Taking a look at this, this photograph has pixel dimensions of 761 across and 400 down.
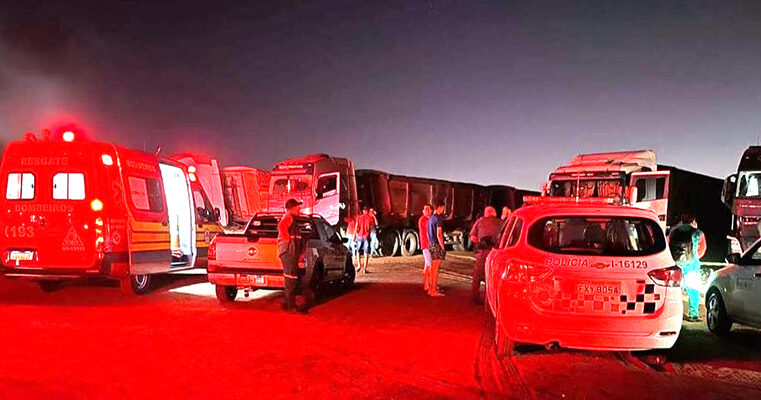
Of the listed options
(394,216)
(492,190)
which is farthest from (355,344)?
(492,190)

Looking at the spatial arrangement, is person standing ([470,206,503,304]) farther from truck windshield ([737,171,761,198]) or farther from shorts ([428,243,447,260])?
truck windshield ([737,171,761,198])

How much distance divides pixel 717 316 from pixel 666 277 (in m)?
2.91

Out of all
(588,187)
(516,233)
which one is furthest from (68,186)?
(588,187)

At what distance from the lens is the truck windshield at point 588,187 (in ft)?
56.4

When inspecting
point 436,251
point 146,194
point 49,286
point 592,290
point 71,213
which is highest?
point 146,194

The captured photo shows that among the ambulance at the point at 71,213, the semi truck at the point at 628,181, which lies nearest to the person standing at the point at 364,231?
the semi truck at the point at 628,181

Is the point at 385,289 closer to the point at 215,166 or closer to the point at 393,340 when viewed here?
the point at 393,340

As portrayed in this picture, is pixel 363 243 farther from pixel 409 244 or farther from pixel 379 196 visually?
pixel 409 244

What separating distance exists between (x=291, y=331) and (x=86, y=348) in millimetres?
2384

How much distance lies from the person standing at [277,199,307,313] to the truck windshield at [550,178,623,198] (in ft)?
33.4

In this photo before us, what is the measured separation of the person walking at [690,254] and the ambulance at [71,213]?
342 inches

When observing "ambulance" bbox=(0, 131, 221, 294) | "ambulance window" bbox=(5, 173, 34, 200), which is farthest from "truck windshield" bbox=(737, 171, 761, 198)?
"ambulance window" bbox=(5, 173, 34, 200)

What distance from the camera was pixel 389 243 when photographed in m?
24.3

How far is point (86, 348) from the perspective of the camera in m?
6.77
